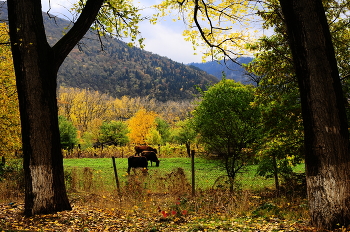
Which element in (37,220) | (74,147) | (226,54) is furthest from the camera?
(74,147)

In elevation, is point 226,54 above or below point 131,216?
above

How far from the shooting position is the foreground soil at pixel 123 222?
5.30 m

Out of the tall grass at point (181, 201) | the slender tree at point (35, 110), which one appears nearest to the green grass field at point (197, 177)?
the tall grass at point (181, 201)

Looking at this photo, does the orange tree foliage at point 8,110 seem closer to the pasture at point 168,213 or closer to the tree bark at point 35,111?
the pasture at point 168,213

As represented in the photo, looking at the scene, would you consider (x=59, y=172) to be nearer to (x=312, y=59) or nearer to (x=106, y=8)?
(x=106, y=8)

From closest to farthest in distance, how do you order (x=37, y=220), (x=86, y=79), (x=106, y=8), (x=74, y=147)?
1. (x=37, y=220)
2. (x=106, y=8)
3. (x=74, y=147)
4. (x=86, y=79)

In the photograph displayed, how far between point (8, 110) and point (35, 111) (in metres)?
7.33

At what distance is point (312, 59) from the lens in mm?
4457

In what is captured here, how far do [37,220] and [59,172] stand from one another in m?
1.02

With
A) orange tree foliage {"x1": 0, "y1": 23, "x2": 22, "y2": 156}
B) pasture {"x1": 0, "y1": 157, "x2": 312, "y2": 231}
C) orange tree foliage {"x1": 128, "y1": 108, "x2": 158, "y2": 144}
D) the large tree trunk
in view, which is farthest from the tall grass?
orange tree foliage {"x1": 128, "y1": 108, "x2": 158, "y2": 144}

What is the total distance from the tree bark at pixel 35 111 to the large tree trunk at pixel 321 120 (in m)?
4.94

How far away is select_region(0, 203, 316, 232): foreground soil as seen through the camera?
17.4 ft

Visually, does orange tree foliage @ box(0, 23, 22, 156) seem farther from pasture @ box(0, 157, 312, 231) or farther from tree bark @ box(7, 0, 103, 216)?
tree bark @ box(7, 0, 103, 216)

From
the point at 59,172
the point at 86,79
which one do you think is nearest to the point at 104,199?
the point at 59,172
